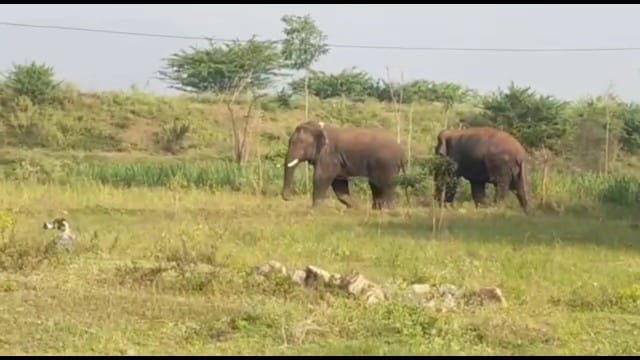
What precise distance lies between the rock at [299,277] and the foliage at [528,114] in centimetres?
2767

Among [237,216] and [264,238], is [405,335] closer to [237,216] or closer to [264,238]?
[264,238]

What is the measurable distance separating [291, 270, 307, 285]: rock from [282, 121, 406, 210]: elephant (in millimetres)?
11300

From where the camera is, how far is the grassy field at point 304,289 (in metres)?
8.01

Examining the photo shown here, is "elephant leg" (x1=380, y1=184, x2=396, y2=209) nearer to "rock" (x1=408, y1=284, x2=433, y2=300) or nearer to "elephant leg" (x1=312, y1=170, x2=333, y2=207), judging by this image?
"elephant leg" (x1=312, y1=170, x2=333, y2=207)

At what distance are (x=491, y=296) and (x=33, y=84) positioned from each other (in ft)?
113

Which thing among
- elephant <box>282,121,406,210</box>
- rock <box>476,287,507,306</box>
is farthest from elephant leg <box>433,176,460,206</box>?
rock <box>476,287,507,306</box>

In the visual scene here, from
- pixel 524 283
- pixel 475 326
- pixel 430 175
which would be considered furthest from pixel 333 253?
pixel 430 175

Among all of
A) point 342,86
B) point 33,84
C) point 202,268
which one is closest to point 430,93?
point 342,86

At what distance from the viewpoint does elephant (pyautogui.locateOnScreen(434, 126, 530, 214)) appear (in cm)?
2344

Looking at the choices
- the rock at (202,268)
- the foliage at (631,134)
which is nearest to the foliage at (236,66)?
the foliage at (631,134)

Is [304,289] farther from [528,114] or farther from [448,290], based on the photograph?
[528,114]

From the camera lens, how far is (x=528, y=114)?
38719mm

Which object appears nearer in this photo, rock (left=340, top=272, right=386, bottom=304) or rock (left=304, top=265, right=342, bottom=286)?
rock (left=340, top=272, right=386, bottom=304)

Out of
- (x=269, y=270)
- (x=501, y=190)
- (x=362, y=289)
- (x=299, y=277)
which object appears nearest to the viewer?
(x=362, y=289)
